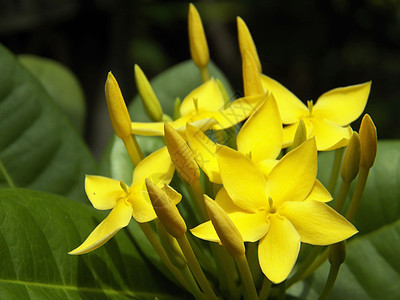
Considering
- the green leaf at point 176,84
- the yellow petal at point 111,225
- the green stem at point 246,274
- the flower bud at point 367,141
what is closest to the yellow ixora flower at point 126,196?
the yellow petal at point 111,225

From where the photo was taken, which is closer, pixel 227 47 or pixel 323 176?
pixel 323 176

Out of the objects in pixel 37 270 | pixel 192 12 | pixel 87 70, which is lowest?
pixel 87 70

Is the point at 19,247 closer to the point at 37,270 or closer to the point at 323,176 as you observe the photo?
the point at 37,270

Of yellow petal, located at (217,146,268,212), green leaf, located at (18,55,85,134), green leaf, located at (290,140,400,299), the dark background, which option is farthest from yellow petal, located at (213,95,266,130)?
the dark background

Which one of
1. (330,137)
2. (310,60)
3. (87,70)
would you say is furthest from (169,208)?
(87,70)

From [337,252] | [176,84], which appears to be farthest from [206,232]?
[176,84]

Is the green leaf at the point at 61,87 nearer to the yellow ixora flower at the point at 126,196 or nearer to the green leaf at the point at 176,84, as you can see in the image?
the green leaf at the point at 176,84
